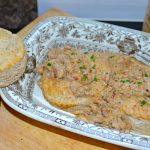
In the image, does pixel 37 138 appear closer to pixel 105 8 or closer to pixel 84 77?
pixel 84 77

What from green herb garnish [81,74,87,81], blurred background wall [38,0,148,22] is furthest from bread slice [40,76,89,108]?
blurred background wall [38,0,148,22]

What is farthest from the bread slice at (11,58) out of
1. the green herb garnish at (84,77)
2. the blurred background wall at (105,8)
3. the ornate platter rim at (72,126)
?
the blurred background wall at (105,8)

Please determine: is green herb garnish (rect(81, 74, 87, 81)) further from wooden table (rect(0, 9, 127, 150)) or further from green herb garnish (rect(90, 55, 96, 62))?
wooden table (rect(0, 9, 127, 150))

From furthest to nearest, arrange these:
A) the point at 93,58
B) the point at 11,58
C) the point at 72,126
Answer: the point at 93,58 < the point at 11,58 < the point at 72,126

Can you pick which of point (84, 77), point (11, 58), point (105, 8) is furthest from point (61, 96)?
point (105, 8)

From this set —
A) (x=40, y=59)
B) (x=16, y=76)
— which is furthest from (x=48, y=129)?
(x=40, y=59)
